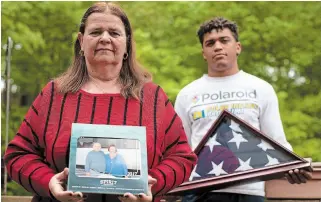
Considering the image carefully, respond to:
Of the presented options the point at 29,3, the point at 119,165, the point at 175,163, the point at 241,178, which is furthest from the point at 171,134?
the point at 29,3

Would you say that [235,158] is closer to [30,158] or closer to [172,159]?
[172,159]

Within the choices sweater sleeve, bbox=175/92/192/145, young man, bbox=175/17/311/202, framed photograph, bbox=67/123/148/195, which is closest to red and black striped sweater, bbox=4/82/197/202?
framed photograph, bbox=67/123/148/195

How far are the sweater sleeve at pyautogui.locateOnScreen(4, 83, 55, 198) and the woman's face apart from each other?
274 mm

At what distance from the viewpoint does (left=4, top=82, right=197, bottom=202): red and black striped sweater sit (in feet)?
7.68

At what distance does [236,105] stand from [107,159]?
1846 mm

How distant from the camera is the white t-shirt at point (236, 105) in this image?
388cm

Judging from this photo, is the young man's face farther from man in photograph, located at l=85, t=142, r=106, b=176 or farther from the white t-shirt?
man in photograph, located at l=85, t=142, r=106, b=176

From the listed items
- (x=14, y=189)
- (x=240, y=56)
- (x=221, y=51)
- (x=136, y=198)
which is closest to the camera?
(x=136, y=198)

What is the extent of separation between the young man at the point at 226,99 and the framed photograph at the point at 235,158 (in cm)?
16

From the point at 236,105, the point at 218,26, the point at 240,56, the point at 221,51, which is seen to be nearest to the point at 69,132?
the point at 236,105

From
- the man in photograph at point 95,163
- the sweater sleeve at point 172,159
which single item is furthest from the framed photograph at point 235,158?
the man in photograph at point 95,163

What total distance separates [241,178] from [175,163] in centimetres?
119

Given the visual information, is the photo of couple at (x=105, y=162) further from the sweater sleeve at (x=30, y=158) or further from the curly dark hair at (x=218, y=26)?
the curly dark hair at (x=218, y=26)

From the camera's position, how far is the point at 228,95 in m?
3.98
